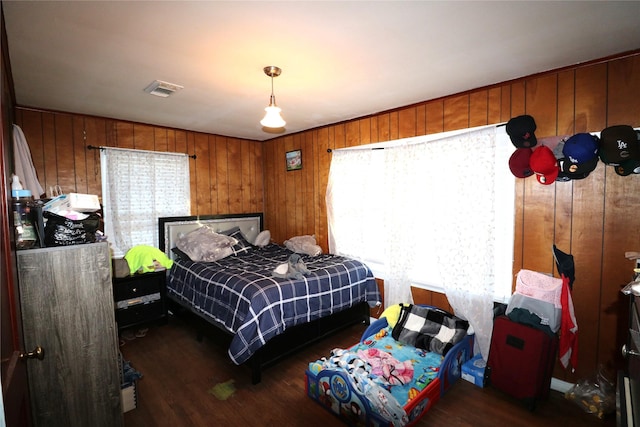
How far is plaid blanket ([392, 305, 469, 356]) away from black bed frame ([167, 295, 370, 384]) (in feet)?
2.10

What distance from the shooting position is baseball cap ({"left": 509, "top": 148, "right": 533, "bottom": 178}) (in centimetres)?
238

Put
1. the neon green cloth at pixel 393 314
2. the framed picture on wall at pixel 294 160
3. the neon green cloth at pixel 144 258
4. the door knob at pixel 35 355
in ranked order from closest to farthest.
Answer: the door knob at pixel 35 355 → the neon green cloth at pixel 393 314 → the neon green cloth at pixel 144 258 → the framed picture on wall at pixel 294 160

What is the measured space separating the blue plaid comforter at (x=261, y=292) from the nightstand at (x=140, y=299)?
14 cm

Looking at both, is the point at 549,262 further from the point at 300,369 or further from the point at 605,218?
the point at 300,369

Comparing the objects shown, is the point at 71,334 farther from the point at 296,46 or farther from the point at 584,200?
the point at 584,200

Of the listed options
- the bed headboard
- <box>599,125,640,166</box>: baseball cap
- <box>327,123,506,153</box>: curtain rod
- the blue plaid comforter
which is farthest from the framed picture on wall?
<box>599,125,640,166</box>: baseball cap

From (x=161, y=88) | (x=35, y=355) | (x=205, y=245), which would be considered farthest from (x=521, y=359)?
(x=161, y=88)

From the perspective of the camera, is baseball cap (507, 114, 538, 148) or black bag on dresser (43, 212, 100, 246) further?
baseball cap (507, 114, 538, 148)

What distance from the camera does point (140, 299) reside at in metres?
3.41

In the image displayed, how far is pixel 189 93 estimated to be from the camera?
272 centimetres

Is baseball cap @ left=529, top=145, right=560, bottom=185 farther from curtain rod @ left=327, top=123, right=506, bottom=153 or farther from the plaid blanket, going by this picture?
the plaid blanket

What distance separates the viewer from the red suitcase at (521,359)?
209cm

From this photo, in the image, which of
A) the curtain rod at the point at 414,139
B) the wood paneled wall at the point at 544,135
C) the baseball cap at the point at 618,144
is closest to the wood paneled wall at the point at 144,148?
the wood paneled wall at the point at 544,135

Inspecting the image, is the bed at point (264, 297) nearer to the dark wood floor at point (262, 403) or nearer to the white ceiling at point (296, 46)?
the dark wood floor at point (262, 403)
